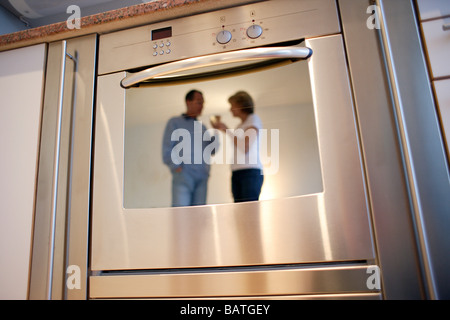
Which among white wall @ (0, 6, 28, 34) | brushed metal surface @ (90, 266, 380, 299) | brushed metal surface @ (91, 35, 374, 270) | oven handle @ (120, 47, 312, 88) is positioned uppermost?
white wall @ (0, 6, 28, 34)

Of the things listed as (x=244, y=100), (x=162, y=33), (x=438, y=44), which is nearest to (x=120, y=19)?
(x=162, y=33)

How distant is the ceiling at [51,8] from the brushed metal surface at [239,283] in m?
1.23

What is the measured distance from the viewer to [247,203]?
0.65 metres

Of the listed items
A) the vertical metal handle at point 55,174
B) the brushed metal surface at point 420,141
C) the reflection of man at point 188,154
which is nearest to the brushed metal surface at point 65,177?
the vertical metal handle at point 55,174

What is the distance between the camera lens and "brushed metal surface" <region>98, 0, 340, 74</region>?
691 millimetres

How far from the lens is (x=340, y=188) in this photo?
2.01 ft

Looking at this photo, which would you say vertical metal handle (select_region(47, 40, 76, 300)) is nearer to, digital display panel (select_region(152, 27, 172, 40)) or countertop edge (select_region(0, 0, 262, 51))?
countertop edge (select_region(0, 0, 262, 51))

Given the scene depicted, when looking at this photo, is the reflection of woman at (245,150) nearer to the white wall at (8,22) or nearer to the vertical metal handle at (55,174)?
the vertical metal handle at (55,174)

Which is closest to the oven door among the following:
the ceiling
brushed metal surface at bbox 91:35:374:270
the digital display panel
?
brushed metal surface at bbox 91:35:374:270

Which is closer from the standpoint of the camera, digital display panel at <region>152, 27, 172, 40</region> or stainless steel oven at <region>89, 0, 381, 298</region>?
stainless steel oven at <region>89, 0, 381, 298</region>

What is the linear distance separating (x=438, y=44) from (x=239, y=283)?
0.70 meters

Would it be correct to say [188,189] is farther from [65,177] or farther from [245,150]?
[65,177]

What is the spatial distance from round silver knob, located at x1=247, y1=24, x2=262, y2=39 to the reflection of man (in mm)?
199
